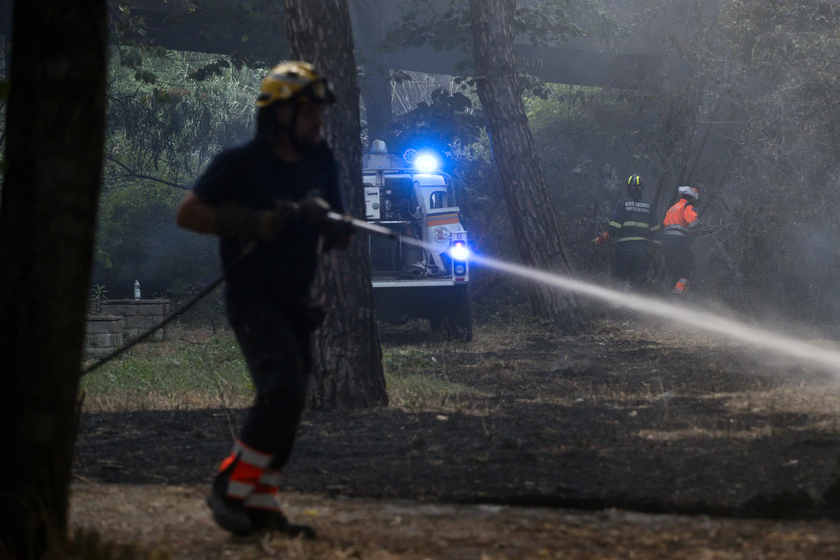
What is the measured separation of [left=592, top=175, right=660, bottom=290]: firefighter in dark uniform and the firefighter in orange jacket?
0.90 metres

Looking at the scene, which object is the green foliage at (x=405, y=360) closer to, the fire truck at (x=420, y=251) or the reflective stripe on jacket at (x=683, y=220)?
the fire truck at (x=420, y=251)

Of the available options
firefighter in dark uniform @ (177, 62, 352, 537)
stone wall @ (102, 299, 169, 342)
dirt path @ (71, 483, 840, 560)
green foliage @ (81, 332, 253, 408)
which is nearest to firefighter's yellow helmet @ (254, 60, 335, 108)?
firefighter in dark uniform @ (177, 62, 352, 537)

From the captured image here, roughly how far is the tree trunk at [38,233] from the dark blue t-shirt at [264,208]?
65 cm

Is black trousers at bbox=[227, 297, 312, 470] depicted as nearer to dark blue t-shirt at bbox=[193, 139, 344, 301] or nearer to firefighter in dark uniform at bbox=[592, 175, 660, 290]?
dark blue t-shirt at bbox=[193, 139, 344, 301]

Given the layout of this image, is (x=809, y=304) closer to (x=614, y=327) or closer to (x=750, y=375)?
(x=614, y=327)

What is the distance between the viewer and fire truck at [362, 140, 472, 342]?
41.2 ft

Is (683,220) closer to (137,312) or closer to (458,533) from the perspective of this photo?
(137,312)

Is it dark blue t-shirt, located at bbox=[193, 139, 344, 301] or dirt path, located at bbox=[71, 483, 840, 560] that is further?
dark blue t-shirt, located at bbox=[193, 139, 344, 301]

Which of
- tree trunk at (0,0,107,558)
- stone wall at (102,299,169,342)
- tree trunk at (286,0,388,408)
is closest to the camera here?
tree trunk at (0,0,107,558)

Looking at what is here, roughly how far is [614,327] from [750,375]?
4.92 metres

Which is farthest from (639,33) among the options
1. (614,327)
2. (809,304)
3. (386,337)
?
(386,337)

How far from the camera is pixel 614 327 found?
13.5 metres

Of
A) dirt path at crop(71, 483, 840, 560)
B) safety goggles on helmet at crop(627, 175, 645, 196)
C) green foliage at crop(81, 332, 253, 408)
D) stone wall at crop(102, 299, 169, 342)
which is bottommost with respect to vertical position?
dirt path at crop(71, 483, 840, 560)

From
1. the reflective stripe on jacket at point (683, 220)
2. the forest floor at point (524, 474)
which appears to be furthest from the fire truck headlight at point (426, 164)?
the forest floor at point (524, 474)
